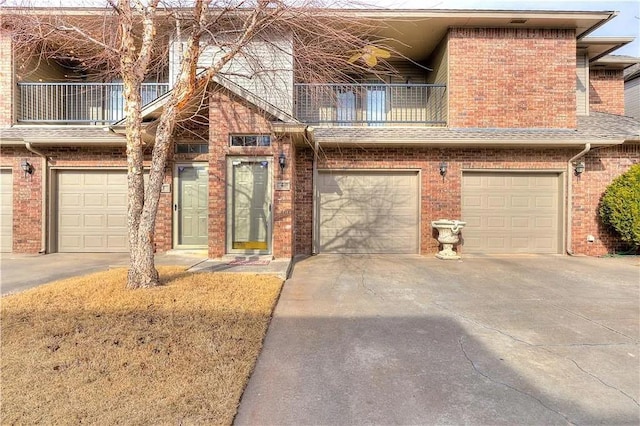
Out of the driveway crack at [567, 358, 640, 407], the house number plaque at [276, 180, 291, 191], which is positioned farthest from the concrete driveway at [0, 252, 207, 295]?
the driveway crack at [567, 358, 640, 407]

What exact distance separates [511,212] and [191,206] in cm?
843

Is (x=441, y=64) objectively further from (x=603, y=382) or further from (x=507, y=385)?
(x=507, y=385)

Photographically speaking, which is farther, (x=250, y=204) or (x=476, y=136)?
(x=476, y=136)

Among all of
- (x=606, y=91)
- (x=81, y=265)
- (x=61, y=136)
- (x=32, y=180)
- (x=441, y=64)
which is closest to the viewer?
(x=81, y=265)

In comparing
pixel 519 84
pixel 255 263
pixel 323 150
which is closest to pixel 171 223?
pixel 255 263

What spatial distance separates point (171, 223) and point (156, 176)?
12.8 ft

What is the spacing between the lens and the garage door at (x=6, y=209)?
8.68 meters

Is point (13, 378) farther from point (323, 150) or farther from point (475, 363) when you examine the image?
point (323, 150)

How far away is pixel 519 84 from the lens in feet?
29.3

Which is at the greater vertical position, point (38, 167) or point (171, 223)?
point (38, 167)

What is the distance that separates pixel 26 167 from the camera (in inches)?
333

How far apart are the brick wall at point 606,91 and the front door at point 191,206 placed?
12.5 m

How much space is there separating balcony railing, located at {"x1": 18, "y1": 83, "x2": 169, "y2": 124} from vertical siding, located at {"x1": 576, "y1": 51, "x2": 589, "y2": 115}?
39.5ft

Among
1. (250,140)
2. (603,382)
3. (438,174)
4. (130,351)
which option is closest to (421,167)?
(438,174)
